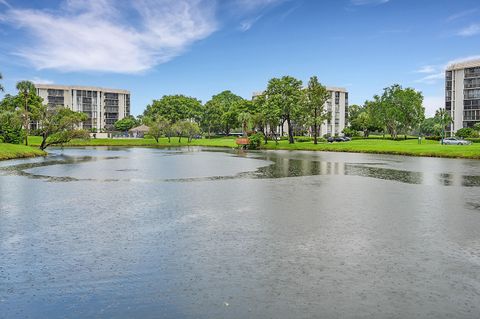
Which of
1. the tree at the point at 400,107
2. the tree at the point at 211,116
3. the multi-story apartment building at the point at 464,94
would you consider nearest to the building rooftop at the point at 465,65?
the multi-story apartment building at the point at 464,94

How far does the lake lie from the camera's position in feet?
25.7

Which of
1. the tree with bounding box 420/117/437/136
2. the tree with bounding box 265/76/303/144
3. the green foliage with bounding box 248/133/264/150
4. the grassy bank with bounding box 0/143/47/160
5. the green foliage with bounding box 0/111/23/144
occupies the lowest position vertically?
the grassy bank with bounding box 0/143/47/160

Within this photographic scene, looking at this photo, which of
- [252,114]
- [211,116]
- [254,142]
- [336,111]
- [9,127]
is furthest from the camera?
[336,111]

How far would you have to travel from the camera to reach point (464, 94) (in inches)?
5581

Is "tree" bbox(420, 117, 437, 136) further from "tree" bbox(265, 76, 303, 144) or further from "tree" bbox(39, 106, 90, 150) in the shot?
"tree" bbox(39, 106, 90, 150)

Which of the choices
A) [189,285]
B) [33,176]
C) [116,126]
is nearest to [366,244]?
[189,285]

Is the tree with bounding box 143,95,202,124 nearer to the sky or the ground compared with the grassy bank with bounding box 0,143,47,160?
nearer to the sky

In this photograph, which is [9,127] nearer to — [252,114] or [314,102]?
[314,102]

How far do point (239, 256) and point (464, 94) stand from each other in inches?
5976

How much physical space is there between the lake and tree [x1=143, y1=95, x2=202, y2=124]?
151m

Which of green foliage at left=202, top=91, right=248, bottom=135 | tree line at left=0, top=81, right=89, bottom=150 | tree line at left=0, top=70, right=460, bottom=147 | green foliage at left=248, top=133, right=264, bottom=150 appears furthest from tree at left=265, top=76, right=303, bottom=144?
tree line at left=0, top=81, right=89, bottom=150

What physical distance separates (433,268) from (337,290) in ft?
9.37

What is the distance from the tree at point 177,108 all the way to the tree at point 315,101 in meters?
81.9

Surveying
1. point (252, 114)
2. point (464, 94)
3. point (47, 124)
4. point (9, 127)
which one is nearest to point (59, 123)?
point (47, 124)
